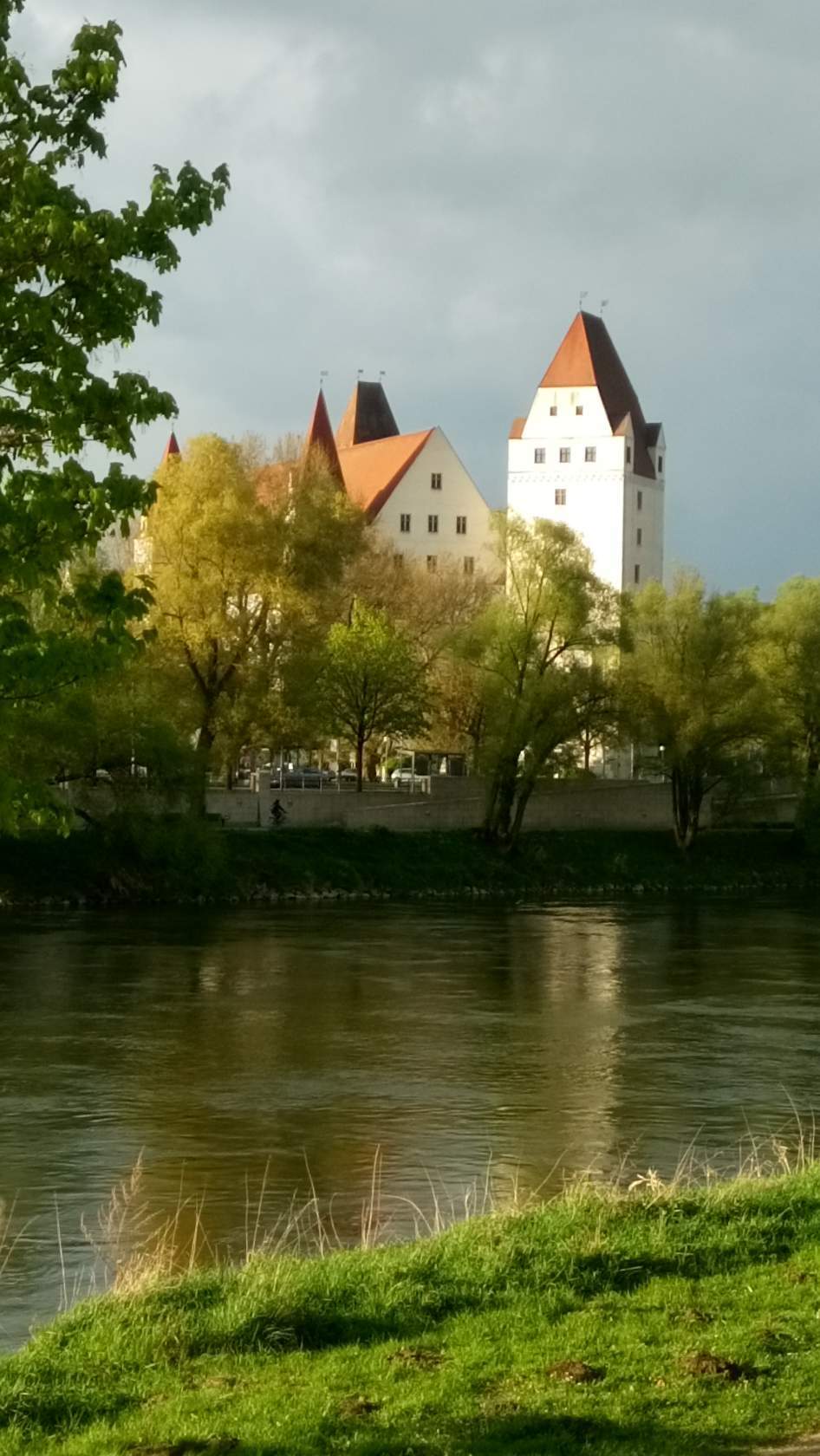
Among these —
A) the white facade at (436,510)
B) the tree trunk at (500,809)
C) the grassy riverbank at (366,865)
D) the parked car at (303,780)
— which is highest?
the white facade at (436,510)

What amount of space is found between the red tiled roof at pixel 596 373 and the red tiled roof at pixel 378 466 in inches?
507

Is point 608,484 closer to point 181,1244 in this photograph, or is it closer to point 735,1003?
point 735,1003

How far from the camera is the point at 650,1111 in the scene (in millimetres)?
21594

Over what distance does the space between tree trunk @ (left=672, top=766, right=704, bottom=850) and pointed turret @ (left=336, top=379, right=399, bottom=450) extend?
56392 millimetres

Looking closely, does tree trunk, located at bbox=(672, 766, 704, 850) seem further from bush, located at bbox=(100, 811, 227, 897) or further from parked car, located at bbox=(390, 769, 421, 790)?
bush, located at bbox=(100, 811, 227, 897)

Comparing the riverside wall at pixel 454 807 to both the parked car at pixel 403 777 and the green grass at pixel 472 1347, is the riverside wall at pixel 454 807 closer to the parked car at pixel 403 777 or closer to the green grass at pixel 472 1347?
the parked car at pixel 403 777

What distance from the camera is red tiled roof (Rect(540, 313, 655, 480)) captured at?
119 meters

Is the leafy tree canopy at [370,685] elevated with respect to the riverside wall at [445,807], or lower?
elevated

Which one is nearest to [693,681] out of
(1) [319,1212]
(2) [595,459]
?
(1) [319,1212]

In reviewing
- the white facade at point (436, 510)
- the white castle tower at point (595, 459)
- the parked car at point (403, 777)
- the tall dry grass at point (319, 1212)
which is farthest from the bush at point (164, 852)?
the white castle tower at point (595, 459)

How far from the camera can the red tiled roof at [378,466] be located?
356 feet

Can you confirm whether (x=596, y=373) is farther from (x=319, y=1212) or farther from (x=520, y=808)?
(x=319, y=1212)

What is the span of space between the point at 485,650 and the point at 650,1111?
41550 mm

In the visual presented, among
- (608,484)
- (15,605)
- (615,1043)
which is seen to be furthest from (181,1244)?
(608,484)
